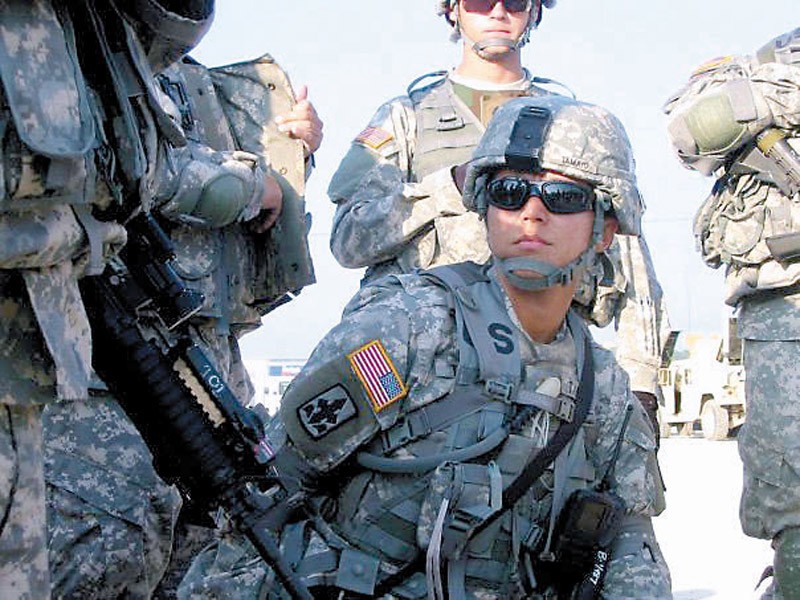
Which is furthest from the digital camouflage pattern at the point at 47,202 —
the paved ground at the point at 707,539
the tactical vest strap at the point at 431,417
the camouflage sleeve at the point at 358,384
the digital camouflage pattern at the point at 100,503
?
the paved ground at the point at 707,539

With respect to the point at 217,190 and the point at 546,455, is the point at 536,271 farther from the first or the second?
the point at 217,190

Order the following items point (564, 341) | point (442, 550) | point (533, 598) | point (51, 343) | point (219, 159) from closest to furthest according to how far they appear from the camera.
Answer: point (51, 343), point (442, 550), point (533, 598), point (564, 341), point (219, 159)

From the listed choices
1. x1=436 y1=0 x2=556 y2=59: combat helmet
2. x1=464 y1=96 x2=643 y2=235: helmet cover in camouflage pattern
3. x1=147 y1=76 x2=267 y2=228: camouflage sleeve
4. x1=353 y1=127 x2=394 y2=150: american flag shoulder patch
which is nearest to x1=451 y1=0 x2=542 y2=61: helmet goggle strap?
x1=436 y1=0 x2=556 y2=59: combat helmet

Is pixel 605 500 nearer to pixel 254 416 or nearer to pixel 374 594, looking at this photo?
pixel 374 594

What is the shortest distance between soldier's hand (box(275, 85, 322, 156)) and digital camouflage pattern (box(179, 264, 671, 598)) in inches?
53.5

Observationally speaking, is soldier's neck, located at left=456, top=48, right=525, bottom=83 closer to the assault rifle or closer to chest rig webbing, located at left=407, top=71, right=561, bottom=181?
chest rig webbing, located at left=407, top=71, right=561, bottom=181

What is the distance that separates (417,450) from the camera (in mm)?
3260

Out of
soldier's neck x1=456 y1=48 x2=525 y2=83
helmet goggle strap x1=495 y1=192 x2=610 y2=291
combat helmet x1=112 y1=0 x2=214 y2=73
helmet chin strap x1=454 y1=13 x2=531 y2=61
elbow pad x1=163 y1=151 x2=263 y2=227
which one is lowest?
helmet goggle strap x1=495 y1=192 x2=610 y2=291

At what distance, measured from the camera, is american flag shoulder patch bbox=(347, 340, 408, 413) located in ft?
10.4

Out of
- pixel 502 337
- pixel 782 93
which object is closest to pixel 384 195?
pixel 782 93

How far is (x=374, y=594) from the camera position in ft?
10.3

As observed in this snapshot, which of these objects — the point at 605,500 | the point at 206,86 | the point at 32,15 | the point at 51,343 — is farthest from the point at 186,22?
the point at 206,86

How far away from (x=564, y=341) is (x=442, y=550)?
72cm

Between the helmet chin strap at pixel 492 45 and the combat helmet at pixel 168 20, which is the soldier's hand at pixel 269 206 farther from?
the combat helmet at pixel 168 20
